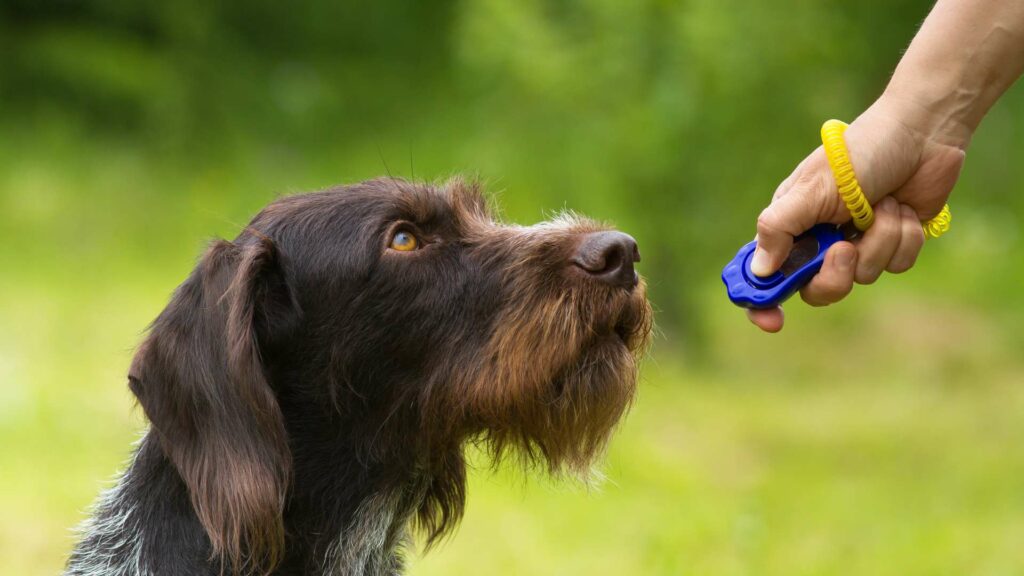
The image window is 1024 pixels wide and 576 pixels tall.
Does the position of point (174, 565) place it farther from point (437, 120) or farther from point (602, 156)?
point (437, 120)

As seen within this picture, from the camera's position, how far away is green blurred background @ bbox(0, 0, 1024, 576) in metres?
6.77

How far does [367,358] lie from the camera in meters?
3.47

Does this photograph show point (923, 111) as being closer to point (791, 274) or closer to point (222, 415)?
point (791, 274)

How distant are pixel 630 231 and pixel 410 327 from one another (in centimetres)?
610

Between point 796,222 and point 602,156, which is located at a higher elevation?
point 796,222

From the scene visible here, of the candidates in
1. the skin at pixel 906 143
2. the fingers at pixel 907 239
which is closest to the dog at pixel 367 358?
the skin at pixel 906 143

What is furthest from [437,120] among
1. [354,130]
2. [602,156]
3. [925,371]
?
[925,371]

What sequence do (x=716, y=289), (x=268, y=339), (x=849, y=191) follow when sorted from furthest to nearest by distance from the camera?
(x=716, y=289)
(x=268, y=339)
(x=849, y=191)

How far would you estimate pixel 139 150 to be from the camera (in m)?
14.0

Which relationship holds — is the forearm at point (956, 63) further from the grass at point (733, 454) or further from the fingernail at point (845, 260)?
the grass at point (733, 454)

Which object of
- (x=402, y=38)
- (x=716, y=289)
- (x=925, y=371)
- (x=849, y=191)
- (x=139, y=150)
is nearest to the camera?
(x=849, y=191)

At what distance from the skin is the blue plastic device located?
25 millimetres

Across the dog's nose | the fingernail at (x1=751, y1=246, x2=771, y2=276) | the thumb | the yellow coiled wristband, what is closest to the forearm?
the yellow coiled wristband

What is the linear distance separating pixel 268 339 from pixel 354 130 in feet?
36.3
